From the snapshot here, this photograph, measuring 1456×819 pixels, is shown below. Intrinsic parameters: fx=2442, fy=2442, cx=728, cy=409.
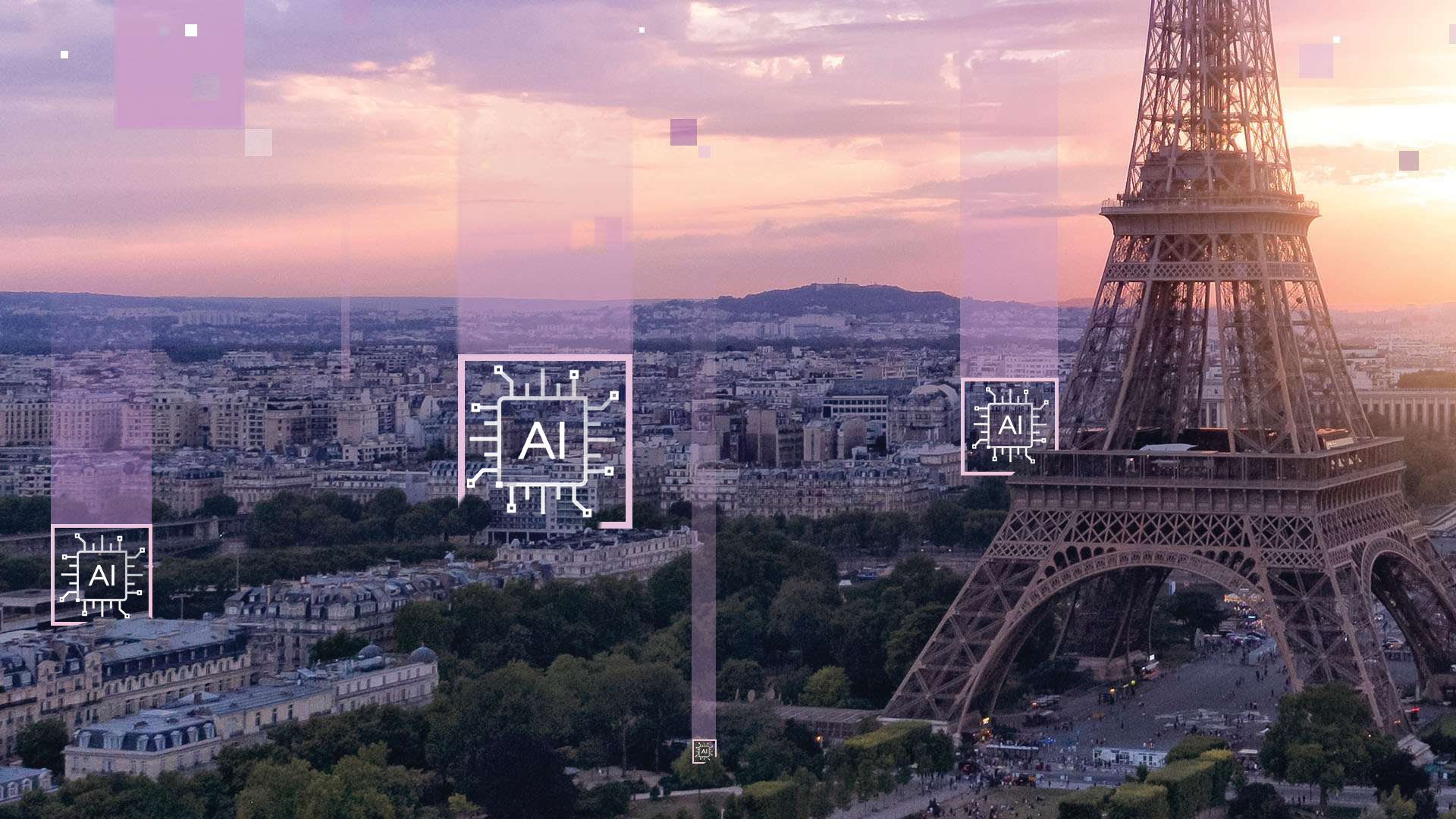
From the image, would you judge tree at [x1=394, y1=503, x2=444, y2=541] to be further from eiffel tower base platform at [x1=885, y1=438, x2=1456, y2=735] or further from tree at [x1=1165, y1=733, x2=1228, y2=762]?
tree at [x1=1165, y1=733, x2=1228, y2=762]

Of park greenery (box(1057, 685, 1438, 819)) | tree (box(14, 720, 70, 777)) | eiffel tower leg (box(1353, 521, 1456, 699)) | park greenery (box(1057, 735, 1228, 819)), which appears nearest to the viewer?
park greenery (box(1057, 735, 1228, 819))

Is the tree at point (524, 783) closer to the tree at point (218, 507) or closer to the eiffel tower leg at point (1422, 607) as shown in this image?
the eiffel tower leg at point (1422, 607)

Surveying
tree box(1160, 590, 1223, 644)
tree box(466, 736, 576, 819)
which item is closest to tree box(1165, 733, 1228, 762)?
tree box(466, 736, 576, 819)

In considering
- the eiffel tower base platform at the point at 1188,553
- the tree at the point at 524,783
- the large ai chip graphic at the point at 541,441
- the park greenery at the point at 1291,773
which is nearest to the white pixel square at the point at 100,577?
the large ai chip graphic at the point at 541,441

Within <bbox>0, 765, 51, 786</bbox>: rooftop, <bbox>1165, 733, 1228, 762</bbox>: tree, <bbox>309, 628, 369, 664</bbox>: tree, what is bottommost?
<bbox>0, 765, 51, 786</bbox>: rooftop

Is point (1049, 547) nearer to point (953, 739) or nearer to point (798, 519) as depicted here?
point (953, 739)

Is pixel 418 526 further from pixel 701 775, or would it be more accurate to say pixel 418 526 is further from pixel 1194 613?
pixel 701 775

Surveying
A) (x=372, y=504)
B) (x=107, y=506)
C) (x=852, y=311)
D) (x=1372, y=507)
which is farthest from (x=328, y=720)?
(x=852, y=311)
